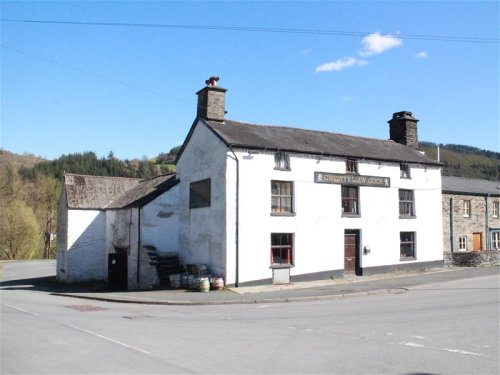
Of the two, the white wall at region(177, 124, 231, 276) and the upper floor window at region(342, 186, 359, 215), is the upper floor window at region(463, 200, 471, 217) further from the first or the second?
the white wall at region(177, 124, 231, 276)

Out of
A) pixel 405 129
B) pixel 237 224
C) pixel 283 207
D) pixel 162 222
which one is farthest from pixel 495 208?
pixel 162 222

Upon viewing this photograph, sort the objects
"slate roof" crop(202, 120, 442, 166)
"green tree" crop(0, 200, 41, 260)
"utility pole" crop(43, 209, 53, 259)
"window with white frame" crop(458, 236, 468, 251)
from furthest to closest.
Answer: "utility pole" crop(43, 209, 53, 259), "green tree" crop(0, 200, 41, 260), "window with white frame" crop(458, 236, 468, 251), "slate roof" crop(202, 120, 442, 166)

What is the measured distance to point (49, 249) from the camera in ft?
206

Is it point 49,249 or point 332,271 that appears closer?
point 332,271

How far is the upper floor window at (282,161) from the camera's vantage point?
2231 centimetres

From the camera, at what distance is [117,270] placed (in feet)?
92.2

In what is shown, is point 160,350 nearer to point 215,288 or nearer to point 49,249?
point 215,288

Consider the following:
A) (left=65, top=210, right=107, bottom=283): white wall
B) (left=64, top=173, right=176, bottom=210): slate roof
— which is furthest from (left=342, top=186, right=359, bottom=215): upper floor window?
(left=65, top=210, right=107, bottom=283): white wall

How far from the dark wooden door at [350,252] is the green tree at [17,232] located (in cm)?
4129

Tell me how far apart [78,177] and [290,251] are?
19283 mm

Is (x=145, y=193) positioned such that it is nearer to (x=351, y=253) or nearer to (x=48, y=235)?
(x=351, y=253)

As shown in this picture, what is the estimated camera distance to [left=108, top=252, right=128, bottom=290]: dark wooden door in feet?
91.0

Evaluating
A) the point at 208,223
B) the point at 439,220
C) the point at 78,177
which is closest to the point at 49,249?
the point at 78,177

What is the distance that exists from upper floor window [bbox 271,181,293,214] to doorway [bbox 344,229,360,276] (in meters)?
3.71
